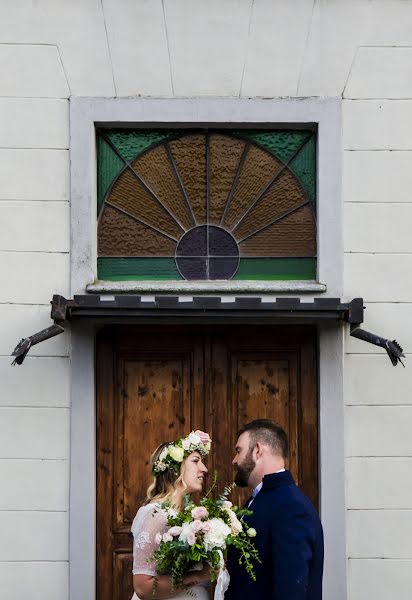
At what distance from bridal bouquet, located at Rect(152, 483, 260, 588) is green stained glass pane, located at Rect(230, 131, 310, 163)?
253cm

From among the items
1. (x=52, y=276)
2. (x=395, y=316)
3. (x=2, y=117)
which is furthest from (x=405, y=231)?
(x=2, y=117)

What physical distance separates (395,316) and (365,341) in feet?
0.88

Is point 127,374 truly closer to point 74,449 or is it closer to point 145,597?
point 74,449

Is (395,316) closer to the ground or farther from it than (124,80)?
closer to the ground

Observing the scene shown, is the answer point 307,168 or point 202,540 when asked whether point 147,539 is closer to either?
point 202,540

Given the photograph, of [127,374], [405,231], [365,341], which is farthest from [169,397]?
[405,231]

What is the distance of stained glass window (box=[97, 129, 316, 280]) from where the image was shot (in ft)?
22.1

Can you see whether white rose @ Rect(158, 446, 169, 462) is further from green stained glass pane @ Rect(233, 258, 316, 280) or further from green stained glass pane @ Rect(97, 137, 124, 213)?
green stained glass pane @ Rect(97, 137, 124, 213)

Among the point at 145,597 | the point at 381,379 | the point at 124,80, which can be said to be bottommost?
the point at 145,597

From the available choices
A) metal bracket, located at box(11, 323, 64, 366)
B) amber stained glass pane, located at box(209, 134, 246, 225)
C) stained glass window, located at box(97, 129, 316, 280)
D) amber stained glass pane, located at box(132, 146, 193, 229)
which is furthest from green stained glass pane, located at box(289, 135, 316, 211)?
metal bracket, located at box(11, 323, 64, 366)

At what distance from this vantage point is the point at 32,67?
21.6ft

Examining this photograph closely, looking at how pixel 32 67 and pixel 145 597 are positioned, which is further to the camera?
pixel 32 67

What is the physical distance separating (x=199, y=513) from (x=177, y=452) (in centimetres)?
53

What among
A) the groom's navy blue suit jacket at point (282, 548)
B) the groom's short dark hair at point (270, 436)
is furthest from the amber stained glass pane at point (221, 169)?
the groom's navy blue suit jacket at point (282, 548)
